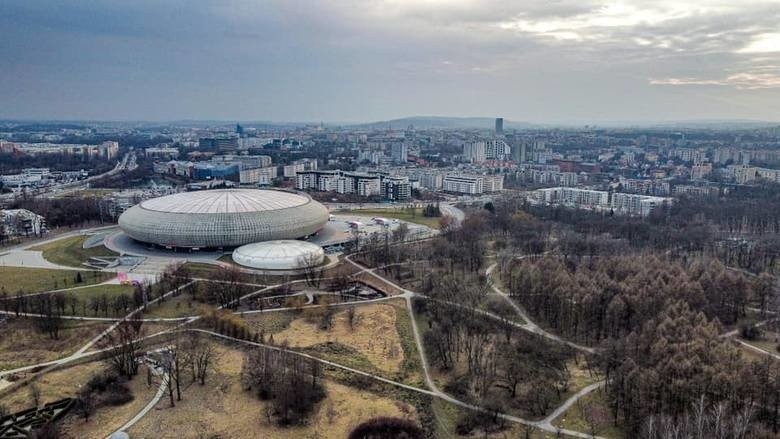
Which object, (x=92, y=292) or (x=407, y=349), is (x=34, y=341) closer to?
(x=92, y=292)

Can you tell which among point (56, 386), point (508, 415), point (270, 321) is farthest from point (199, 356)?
point (508, 415)

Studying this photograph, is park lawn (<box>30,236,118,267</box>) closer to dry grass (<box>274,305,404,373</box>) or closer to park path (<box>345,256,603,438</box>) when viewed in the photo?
dry grass (<box>274,305,404,373</box>)

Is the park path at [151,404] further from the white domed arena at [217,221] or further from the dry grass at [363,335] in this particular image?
the white domed arena at [217,221]

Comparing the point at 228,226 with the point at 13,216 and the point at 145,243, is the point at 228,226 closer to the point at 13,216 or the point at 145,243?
the point at 145,243

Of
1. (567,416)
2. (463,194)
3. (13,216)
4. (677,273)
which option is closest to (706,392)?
(567,416)

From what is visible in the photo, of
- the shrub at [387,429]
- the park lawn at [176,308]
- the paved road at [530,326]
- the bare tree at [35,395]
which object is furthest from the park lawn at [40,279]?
the paved road at [530,326]
